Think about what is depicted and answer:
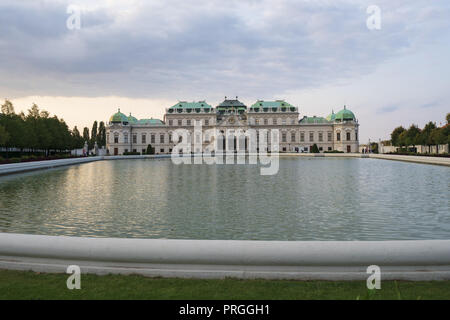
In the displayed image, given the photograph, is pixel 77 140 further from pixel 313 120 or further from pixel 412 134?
pixel 412 134

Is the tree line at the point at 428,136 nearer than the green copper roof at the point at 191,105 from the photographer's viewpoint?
Yes

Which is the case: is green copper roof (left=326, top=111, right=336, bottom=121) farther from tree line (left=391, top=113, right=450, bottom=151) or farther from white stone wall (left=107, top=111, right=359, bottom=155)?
tree line (left=391, top=113, right=450, bottom=151)

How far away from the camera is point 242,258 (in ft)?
16.0

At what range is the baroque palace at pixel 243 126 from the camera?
110m

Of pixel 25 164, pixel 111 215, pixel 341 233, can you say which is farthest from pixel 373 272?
pixel 25 164

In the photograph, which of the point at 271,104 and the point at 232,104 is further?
the point at 232,104

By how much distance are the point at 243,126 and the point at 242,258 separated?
104 m

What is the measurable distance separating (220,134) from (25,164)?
7231 centimetres

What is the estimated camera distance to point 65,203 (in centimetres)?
1485

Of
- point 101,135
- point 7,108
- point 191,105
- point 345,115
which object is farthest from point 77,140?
point 345,115

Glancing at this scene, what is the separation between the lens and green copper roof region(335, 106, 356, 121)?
111 m

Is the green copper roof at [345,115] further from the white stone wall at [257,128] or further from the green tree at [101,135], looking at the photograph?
the green tree at [101,135]

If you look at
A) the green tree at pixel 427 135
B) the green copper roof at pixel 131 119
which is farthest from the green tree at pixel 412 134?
the green copper roof at pixel 131 119

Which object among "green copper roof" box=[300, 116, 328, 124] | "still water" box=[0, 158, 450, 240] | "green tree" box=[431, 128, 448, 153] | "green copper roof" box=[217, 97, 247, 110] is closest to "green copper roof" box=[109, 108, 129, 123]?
"green copper roof" box=[217, 97, 247, 110]
